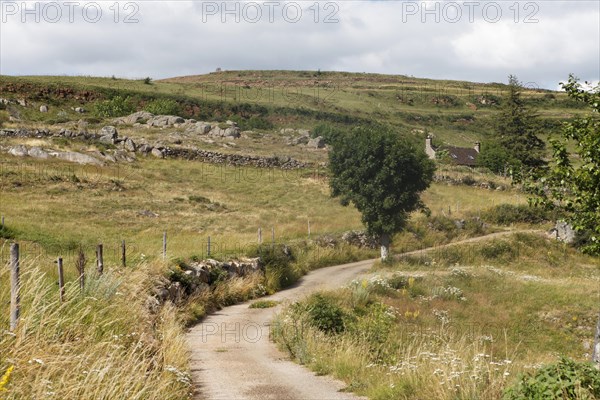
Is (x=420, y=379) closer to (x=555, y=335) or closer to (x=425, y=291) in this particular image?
(x=555, y=335)

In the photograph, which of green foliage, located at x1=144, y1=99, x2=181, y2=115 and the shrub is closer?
the shrub

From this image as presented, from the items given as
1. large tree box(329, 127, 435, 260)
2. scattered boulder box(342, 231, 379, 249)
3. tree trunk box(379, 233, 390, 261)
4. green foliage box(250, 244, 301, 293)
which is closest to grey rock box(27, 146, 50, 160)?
large tree box(329, 127, 435, 260)

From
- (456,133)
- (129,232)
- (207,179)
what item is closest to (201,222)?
(129,232)

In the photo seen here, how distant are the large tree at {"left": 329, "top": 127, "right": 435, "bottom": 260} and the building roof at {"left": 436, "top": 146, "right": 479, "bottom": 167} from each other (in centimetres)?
5234

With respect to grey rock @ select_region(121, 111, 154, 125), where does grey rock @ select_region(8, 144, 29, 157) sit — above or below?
Result: below

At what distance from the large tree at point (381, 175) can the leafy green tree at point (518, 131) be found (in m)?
43.1

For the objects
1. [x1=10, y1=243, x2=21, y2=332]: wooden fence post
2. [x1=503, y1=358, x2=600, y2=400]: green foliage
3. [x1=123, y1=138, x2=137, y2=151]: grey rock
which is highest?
[x1=123, y1=138, x2=137, y2=151]: grey rock

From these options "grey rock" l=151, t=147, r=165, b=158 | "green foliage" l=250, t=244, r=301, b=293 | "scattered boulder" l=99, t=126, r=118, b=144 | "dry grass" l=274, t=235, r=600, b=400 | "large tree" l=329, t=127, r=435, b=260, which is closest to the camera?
"dry grass" l=274, t=235, r=600, b=400

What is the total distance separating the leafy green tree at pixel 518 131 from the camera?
79875 mm

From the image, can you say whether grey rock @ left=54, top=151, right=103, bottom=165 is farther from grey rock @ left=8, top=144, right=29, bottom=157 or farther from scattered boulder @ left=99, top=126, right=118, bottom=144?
scattered boulder @ left=99, top=126, right=118, bottom=144

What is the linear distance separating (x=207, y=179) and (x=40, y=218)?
81.5 ft

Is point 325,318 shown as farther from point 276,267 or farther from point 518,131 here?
point 518,131

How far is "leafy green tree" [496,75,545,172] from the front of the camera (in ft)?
262

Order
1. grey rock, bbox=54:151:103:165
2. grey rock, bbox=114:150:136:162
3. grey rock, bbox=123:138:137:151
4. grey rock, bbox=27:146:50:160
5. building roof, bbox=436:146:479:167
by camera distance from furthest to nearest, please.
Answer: building roof, bbox=436:146:479:167 < grey rock, bbox=123:138:137:151 < grey rock, bbox=114:150:136:162 < grey rock, bbox=54:151:103:165 < grey rock, bbox=27:146:50:160
